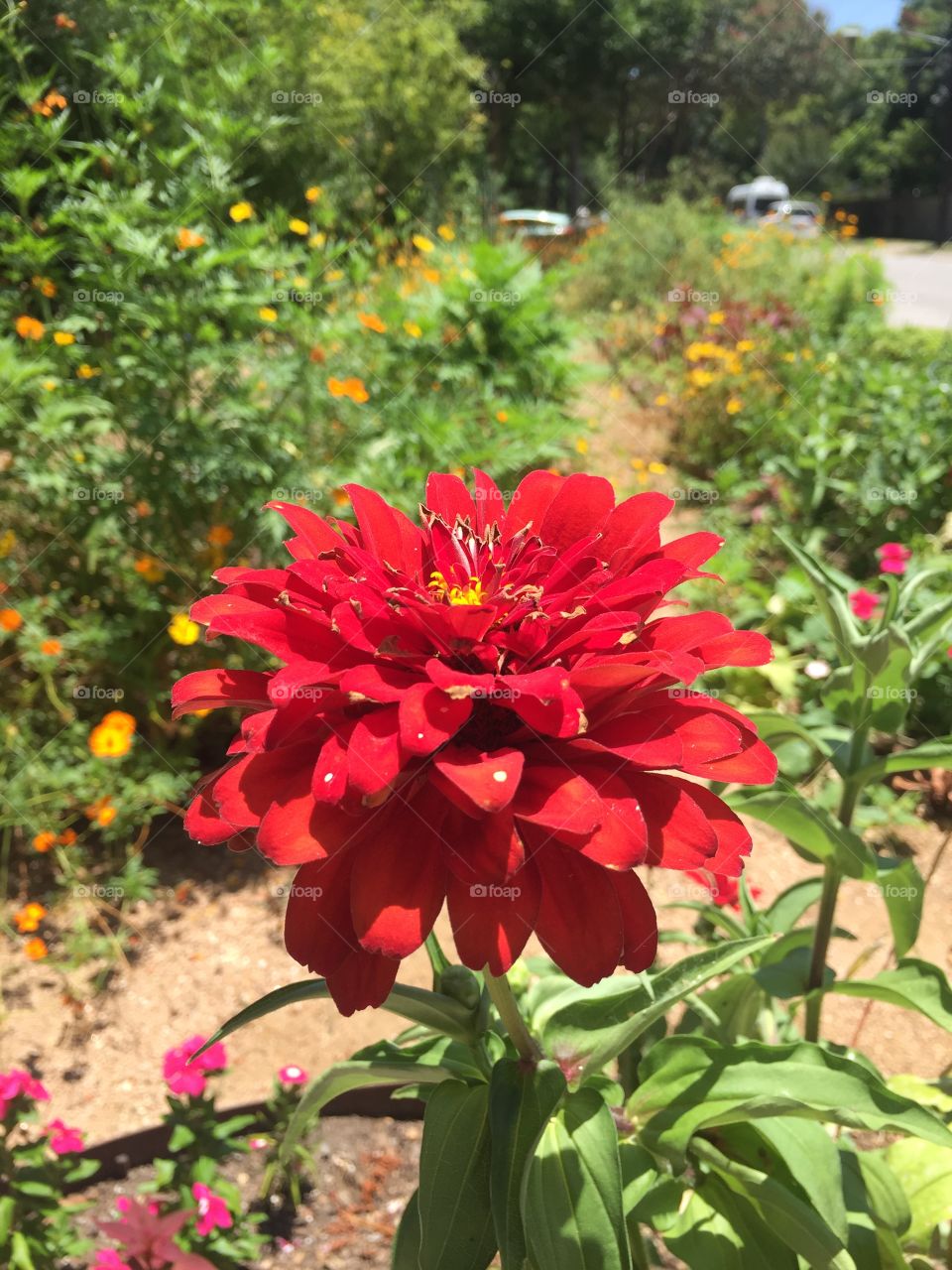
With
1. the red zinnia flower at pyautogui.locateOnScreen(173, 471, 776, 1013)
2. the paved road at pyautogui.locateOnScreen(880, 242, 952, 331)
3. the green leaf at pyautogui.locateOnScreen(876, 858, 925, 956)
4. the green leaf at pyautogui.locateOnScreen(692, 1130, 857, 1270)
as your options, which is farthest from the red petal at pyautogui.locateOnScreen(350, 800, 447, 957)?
the paved road at pyautogui.locateOnScreen(880, 242, 952, 331)

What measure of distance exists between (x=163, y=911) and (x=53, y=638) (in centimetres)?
83

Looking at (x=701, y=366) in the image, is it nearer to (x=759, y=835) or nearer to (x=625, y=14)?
(x=759, y=835)

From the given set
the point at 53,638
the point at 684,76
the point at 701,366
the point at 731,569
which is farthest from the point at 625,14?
the point at 53,638

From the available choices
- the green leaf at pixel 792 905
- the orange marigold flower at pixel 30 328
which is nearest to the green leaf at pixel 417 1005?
the green leaf at pixel 792 905

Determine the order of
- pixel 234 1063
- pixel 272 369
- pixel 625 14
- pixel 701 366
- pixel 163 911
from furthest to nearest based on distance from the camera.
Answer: pixel 625 14 < pixel 701 366 < pixel 272 369 < pixel 163 911 < pixel 234 1063

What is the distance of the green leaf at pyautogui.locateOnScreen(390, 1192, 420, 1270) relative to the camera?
0.88m

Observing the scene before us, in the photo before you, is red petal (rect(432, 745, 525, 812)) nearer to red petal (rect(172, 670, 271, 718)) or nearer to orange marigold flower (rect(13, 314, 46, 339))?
red petal (rect(172, 670, 271, 718))

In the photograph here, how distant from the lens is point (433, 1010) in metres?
0.82

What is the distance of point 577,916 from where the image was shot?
65 centimetres

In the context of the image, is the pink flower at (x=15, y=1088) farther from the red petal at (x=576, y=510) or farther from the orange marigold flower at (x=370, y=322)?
the orange marigold flower at (x=370, y=322)

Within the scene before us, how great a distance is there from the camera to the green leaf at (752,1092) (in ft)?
2.67

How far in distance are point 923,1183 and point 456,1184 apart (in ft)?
2.79

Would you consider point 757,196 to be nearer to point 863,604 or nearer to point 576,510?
point 863,604

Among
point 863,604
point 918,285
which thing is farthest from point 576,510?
point 918,285
